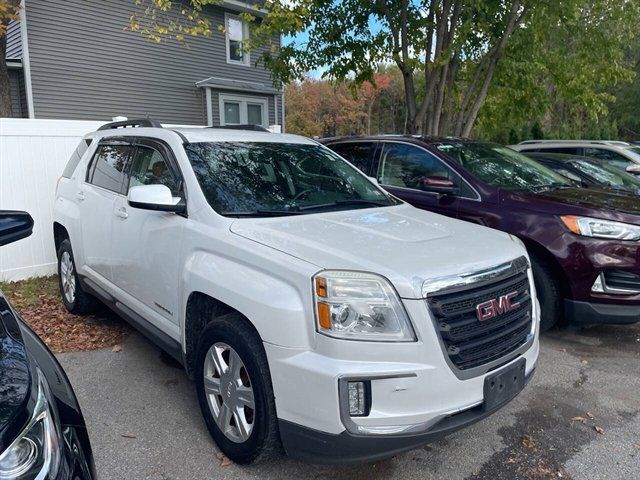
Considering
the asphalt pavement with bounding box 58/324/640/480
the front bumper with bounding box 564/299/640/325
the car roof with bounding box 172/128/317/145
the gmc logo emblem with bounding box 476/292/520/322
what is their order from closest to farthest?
1. the gmc logo emblem with bounding box 476/292/520/322
2. the asphalt pavement with bounding box 58/324/640/480
3. the car roof with bounding box 172/128/317/145
4. the front bumper with bounding box 564/299/640/325

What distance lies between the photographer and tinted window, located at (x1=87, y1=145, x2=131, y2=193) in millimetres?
4105

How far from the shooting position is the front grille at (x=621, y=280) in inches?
161

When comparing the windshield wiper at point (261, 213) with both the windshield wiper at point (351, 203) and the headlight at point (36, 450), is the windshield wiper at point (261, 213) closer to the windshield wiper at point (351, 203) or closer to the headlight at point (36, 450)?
the windshield wiper at point (351, 203)

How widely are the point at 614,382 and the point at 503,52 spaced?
786 centimetres

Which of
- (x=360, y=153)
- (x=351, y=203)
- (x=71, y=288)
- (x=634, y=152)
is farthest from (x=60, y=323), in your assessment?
(x=634, y=152)

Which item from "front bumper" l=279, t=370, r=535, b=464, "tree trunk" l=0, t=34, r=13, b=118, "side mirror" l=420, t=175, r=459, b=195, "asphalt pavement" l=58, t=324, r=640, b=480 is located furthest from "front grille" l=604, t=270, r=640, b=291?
"tree trunk" l=0, t=34, r=13, b=118

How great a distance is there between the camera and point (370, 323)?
7.55 ft

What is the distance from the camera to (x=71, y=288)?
198 inches

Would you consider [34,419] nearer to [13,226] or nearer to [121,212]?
[13,226]

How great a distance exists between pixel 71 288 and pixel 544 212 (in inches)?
177

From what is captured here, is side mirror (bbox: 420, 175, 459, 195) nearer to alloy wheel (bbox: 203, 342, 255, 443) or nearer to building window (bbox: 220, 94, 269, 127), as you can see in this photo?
alloy wheel (bbox: 203, 342, 255, 443)

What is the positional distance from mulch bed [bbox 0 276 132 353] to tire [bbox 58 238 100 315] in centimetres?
13

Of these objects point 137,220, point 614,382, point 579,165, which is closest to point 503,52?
point 579,165

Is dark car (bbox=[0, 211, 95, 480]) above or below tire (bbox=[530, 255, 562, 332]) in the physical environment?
above
